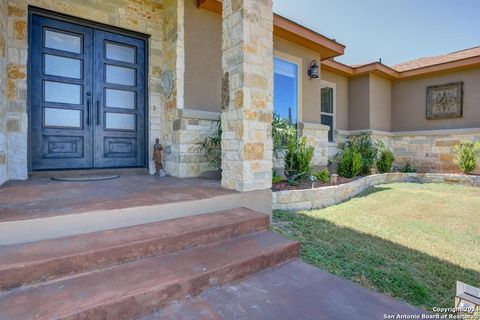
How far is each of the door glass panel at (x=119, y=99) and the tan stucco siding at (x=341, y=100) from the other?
5984 millimetres

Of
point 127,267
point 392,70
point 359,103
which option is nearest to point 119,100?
point 127,267

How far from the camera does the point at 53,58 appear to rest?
354 cm

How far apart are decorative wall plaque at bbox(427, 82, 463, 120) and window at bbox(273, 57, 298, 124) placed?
4784 millimetres

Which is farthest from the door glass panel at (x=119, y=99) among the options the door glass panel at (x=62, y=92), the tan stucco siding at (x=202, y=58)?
the tan stucco siding at (x=202, y=58)

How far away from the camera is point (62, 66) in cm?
360

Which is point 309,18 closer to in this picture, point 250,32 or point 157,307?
point 250,32

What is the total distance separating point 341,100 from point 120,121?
666 cm

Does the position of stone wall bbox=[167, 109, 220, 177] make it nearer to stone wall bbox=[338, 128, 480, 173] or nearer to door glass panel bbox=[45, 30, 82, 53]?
door glass panel bbox=[45, 30, 82, 53]

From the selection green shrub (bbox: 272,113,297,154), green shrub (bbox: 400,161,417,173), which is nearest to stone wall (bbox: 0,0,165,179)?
green shrub (bbox: 272,113,297,154)

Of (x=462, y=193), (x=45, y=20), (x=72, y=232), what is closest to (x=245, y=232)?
(x=72, y=232)

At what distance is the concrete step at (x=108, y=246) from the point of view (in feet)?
4.50

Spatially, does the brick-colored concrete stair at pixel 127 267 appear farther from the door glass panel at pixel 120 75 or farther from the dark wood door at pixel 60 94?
the door glass panel at pixel 120 75

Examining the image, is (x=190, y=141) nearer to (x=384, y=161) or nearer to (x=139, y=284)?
(x=139, y=284)

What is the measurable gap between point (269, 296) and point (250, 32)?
248 centimetres
